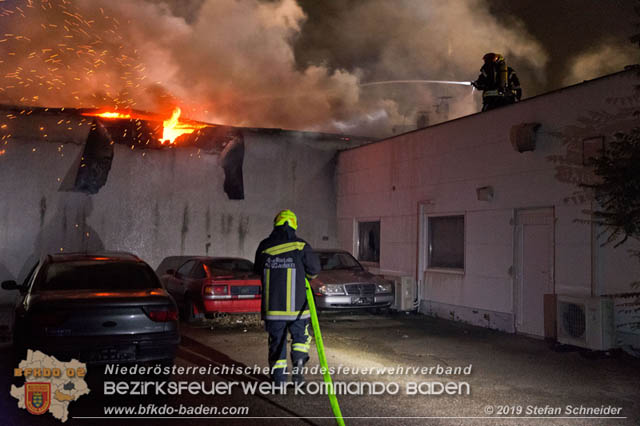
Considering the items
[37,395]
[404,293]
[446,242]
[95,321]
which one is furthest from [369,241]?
[37,395]

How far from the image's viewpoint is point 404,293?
1294 cm

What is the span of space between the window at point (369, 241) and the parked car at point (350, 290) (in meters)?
2.75

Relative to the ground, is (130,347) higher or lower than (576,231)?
→ lower

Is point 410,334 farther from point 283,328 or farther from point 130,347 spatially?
point 130,347

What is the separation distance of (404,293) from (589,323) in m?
4.88

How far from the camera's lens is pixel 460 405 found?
19.5 feet

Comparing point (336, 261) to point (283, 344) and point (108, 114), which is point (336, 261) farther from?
Answer: point (283, 344)

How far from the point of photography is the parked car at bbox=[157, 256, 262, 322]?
1060 centimetres

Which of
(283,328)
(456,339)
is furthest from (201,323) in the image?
(283,328)

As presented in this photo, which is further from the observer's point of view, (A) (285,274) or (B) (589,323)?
(B) (589,323)

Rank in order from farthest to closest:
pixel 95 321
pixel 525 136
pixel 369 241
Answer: pixel 369 241 → pixel 525 136 → pixel 95 321

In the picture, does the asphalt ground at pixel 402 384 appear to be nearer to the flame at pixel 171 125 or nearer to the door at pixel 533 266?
the door at pixel 533 266

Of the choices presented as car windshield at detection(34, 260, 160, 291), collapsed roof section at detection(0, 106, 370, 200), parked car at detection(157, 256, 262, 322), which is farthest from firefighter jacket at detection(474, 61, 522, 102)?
car windshield at detection(34, 260, 160, 291)

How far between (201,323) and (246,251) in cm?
467
